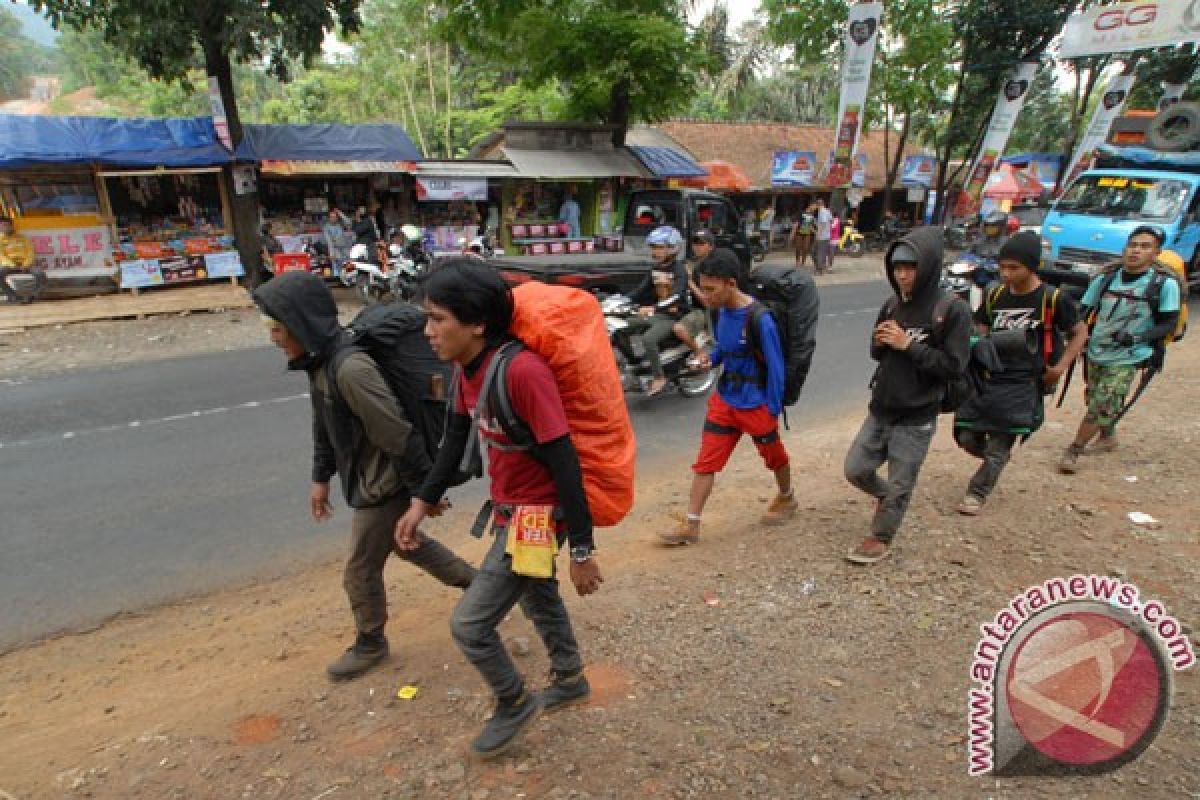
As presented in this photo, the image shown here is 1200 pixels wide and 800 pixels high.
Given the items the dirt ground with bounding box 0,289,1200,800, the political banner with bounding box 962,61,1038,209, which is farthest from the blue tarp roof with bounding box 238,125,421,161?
the political banner with bounding box 962,61,1038,209

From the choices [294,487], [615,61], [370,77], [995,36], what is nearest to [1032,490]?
[294,487]

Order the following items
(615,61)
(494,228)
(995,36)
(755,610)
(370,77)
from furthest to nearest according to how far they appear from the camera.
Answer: (370,77) → (995,36) → (494,228) → (615,61) → (755,610)

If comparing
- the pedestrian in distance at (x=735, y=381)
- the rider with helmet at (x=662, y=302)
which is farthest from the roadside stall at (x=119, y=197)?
the pedestrian in distance at (x=735, y=381)

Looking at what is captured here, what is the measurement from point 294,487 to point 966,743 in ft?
14.4

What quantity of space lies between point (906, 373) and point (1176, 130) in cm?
1395

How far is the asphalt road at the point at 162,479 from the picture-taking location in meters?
3.87

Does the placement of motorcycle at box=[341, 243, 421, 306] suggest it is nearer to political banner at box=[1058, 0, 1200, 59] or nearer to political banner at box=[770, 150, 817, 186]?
political banner at box=[770, 150, 817, 186]

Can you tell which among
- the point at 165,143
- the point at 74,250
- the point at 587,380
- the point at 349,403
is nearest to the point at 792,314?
the point at 587,380

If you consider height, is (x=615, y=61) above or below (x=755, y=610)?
above

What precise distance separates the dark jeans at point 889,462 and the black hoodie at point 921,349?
65 mm

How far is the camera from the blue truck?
11773mm

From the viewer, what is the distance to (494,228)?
16594 millimetres

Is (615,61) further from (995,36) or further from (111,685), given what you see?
(111,685)

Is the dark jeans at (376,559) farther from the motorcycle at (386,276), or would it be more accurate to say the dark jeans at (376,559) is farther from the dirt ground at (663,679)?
the motorcycle at (386,276)
